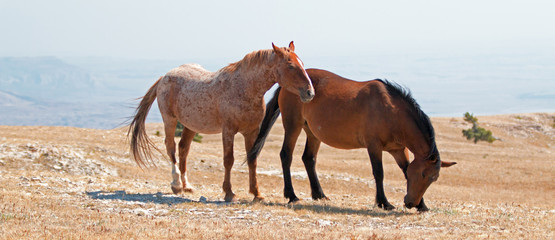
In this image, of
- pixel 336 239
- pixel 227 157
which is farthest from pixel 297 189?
pixel 336 239

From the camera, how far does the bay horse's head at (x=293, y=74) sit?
1190 cm

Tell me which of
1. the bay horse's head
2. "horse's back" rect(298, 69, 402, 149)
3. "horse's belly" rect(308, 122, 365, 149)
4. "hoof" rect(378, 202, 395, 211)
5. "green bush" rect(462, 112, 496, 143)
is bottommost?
"green bush" rect(462, 112, 496, 143)

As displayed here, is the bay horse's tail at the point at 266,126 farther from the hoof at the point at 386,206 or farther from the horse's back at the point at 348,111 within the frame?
the hoof at the point at 386,206

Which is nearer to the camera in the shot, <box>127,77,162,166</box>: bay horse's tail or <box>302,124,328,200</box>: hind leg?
<box>302,124,328,200</box>: hind leg

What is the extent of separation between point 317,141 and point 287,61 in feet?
9.68

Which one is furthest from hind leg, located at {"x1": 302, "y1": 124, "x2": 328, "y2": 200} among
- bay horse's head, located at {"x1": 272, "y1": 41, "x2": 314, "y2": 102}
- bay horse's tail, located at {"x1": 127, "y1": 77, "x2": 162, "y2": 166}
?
bay horse's tail, located at {"x1": 127, "y1": 77, "x2": 162, "y2": 166}

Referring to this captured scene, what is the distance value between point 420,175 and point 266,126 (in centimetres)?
375

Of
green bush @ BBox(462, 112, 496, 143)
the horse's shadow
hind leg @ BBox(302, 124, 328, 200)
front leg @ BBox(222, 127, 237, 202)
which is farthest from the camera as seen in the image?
green bush @ BBox(462, 112, 496, 143)

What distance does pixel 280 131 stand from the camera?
2176 inches

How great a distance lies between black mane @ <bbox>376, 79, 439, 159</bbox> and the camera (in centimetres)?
1151

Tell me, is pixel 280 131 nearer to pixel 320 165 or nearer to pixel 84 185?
pixel 320 165

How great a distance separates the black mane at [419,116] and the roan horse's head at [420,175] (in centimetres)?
13

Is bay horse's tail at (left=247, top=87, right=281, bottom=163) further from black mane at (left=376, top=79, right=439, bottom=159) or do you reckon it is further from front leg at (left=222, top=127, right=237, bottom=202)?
black mane at (left=376, top=79, right=439, bottom=159)

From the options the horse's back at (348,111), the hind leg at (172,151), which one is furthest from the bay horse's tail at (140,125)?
the horse's back at (348,111)
